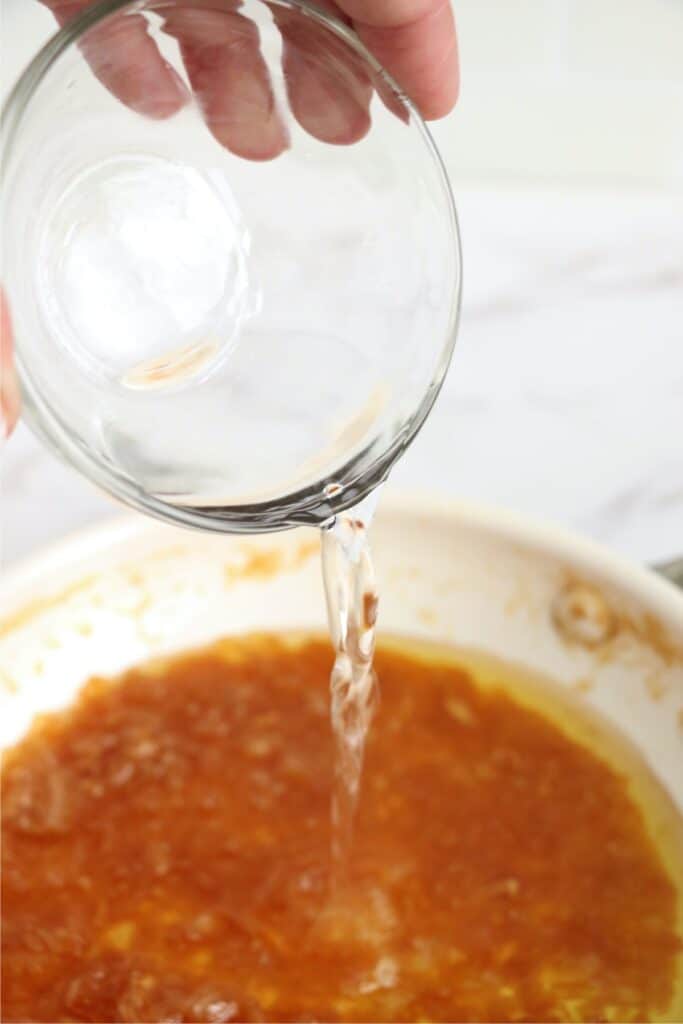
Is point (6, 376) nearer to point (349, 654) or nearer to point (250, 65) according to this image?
point (250, 65)

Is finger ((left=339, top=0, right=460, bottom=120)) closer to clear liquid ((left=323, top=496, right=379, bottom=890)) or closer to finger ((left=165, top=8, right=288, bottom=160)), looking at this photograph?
finger ((left=165, top=8, right=288, bottom=160))

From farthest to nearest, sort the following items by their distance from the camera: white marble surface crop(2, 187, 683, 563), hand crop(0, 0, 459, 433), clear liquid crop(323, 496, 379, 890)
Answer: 1. white marble surface crop(2, 187, 683, 563)
2. clear liquid crop(323, 496, 379, 890)
3. hand crop(0, 0, 459, 433)

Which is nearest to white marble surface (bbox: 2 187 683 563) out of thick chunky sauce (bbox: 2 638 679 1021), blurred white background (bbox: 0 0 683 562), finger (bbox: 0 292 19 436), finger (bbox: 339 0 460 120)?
blurred white background (bbox: 0 0 683 562)

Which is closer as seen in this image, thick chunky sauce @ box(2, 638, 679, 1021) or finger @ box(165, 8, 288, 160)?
finger @ box(165, 8, 288, 160)

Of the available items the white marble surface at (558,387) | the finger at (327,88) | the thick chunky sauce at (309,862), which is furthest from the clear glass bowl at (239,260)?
the white marble surface at (558,387)

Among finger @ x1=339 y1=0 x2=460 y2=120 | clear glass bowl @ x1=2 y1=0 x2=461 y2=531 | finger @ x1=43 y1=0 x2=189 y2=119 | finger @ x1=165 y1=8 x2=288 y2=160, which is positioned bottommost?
clear glass bowl @ x1=2 y1=0 x2=461 y2=531

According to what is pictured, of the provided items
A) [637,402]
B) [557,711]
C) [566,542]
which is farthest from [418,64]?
[637,402]

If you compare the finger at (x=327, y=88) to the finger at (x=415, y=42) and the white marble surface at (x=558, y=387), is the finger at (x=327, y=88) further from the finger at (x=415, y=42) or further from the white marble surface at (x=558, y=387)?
the white marble surface at (x=558, y=387)
